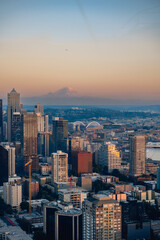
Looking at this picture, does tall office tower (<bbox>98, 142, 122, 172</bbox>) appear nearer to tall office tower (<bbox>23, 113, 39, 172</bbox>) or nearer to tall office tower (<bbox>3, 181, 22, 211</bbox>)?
tall office tower (<bbox>23, 113, 39, 172</bbox>)

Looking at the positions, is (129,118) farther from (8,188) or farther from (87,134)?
(8,188)

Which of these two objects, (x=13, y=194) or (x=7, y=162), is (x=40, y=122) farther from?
(x=13, y=194)

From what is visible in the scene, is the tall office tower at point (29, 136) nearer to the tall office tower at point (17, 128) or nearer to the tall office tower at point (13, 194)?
the tall office tower at point (17, 128)

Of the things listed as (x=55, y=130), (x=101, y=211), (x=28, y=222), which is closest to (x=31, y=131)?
(x=55, y=130)

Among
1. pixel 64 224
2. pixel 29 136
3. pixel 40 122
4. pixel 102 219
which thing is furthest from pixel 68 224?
pixel 40 122

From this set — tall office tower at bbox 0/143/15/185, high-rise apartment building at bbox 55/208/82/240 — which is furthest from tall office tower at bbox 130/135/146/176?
high-rise apartment building at bbox 55/208/82/240

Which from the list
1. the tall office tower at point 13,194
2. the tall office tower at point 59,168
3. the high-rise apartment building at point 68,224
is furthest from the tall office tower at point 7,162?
the high-rise apartment building at point 68,224

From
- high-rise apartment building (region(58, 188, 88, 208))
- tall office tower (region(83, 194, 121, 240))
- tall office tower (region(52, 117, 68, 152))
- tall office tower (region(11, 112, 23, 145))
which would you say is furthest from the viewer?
tall office tower (region(11, 112, 23, 145))
